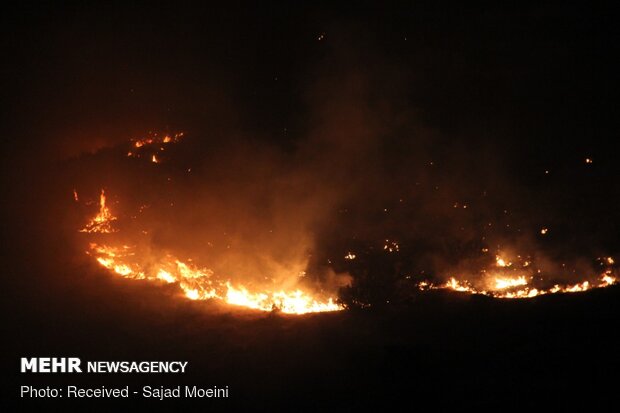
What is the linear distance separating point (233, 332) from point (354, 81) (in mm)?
10816

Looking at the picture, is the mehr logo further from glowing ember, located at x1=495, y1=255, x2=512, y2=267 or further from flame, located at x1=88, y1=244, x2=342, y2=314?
glowing ember, located at x1=495, y1=255, x2=512, y2=267

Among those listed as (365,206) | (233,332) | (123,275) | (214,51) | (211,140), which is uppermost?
(214,51)

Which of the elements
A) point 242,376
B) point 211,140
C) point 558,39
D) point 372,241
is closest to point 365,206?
point 372,241

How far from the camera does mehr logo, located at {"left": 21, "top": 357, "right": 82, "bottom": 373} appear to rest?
9242mm

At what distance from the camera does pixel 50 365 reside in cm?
942

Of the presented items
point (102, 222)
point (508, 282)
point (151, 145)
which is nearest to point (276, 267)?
point (102, 222)

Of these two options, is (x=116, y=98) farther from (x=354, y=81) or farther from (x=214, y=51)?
(x=354, y=81)

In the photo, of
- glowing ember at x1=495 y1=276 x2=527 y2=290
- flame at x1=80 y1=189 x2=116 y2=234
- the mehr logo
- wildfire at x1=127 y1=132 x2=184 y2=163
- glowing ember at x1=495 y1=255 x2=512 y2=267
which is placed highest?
wildfire at x1=127 y1=132 x2=184 y2=163

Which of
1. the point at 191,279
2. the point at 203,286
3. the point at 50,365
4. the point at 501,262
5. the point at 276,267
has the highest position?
the point at 276,267

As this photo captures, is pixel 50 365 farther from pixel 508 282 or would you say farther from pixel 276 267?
pixel 508 282

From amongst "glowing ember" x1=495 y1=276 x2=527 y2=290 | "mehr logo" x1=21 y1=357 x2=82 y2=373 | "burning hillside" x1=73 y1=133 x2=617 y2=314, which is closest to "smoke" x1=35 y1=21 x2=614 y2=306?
"burning hillside" x1=73 y1=133 x2=617 y2=314

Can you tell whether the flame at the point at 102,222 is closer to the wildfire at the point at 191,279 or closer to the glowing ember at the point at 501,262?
the wildfire at the point at 191,279

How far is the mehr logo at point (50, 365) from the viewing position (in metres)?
9.24

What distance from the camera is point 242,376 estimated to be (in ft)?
28.6
